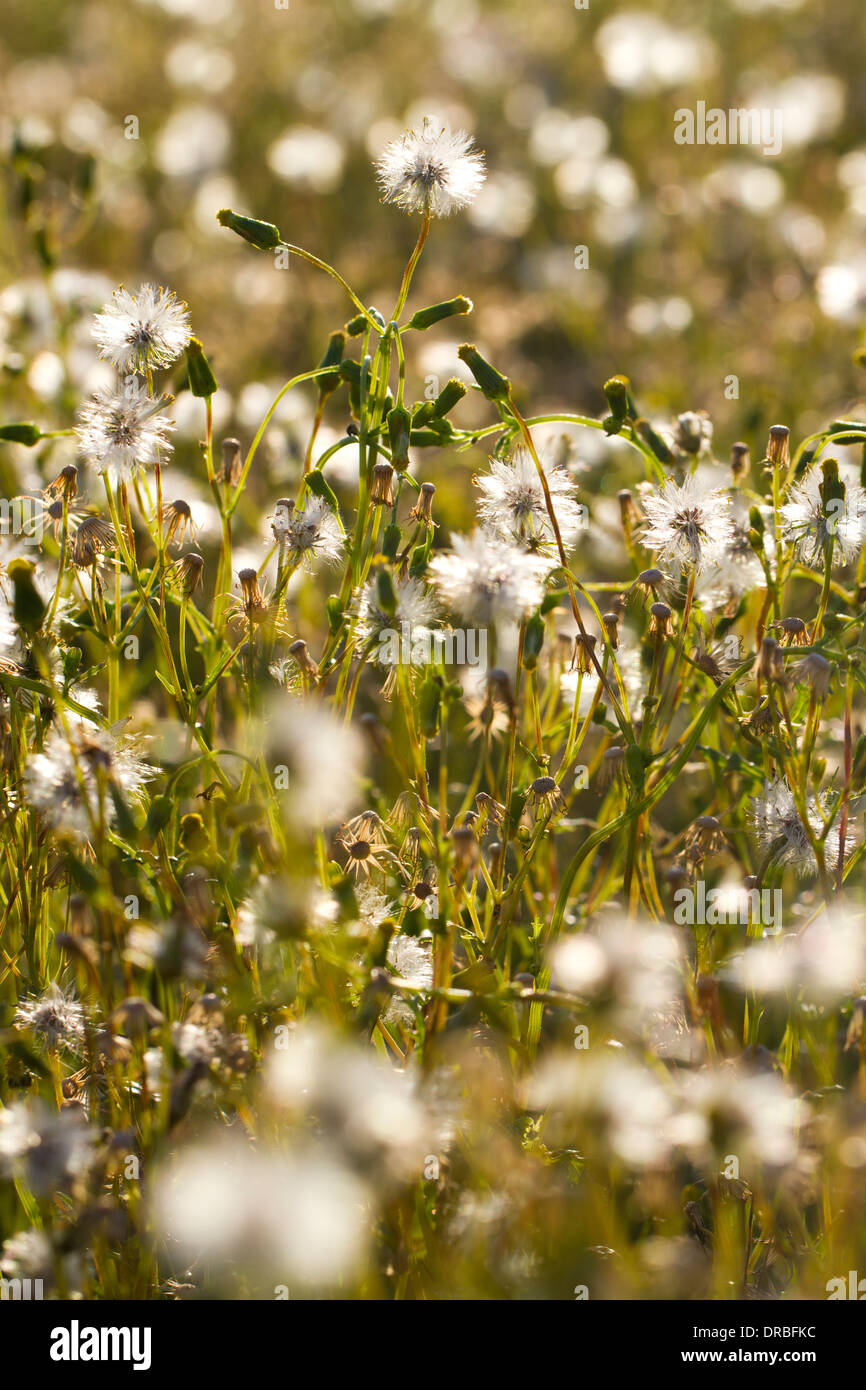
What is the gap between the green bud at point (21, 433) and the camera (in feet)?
5.63

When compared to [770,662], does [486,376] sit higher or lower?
→ higher

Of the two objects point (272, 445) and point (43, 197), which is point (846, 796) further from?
point (43, 197)

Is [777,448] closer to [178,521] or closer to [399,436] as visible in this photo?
[399,436]

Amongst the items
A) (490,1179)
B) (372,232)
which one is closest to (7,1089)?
(490,1179)

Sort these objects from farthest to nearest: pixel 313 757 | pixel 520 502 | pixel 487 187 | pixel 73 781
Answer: pixel 487 187 < pixel 520 502 < pixel 73 781 < pixel 313 757

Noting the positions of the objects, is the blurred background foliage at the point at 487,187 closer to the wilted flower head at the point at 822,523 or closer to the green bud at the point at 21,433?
the green bud at the point at 21,433

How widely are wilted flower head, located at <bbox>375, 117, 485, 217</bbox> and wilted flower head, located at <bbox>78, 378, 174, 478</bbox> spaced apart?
436mm

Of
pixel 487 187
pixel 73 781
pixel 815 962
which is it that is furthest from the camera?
pixel 487 187

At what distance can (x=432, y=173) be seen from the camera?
168 centimetres

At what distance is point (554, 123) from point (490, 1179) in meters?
5.77

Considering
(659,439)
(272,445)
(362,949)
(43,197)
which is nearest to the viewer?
(362,949)

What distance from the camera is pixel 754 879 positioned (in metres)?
1.56

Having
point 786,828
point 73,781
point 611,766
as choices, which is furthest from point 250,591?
point 786,828

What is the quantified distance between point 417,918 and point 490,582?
434 mm
